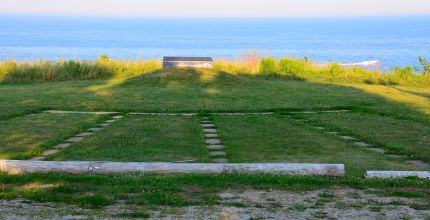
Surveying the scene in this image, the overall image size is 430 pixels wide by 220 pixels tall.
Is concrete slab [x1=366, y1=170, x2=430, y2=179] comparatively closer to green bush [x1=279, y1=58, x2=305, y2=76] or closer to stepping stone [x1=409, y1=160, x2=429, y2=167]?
stepping stone [x1=409, y1=160, x2=429, y2=167]

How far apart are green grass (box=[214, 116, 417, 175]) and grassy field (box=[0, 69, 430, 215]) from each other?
16mm

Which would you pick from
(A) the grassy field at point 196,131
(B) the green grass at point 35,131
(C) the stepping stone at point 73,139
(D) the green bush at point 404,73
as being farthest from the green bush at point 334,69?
(C) the stepping stone at point 73,139

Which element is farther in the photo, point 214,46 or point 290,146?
point 214,46

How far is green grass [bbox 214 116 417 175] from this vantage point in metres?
8.18

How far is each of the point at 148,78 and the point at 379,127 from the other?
875cm

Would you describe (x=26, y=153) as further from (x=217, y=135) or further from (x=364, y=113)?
(x=364, y=113)

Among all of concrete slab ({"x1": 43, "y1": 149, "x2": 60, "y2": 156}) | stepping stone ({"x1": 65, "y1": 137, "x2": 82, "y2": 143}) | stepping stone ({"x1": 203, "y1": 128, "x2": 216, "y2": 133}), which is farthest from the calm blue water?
concrete slab ({"x1": 43, "y1": 149, "x2": 60, "y2": 156})

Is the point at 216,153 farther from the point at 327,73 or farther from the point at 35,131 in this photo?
the point at 327,73

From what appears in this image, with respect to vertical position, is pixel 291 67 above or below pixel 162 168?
above

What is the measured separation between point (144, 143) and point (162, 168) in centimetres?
236

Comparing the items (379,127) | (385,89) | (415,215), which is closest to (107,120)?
(379,127)

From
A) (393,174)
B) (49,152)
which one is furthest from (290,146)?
(49,152)

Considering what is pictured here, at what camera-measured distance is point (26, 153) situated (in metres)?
8.42

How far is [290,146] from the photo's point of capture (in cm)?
939
